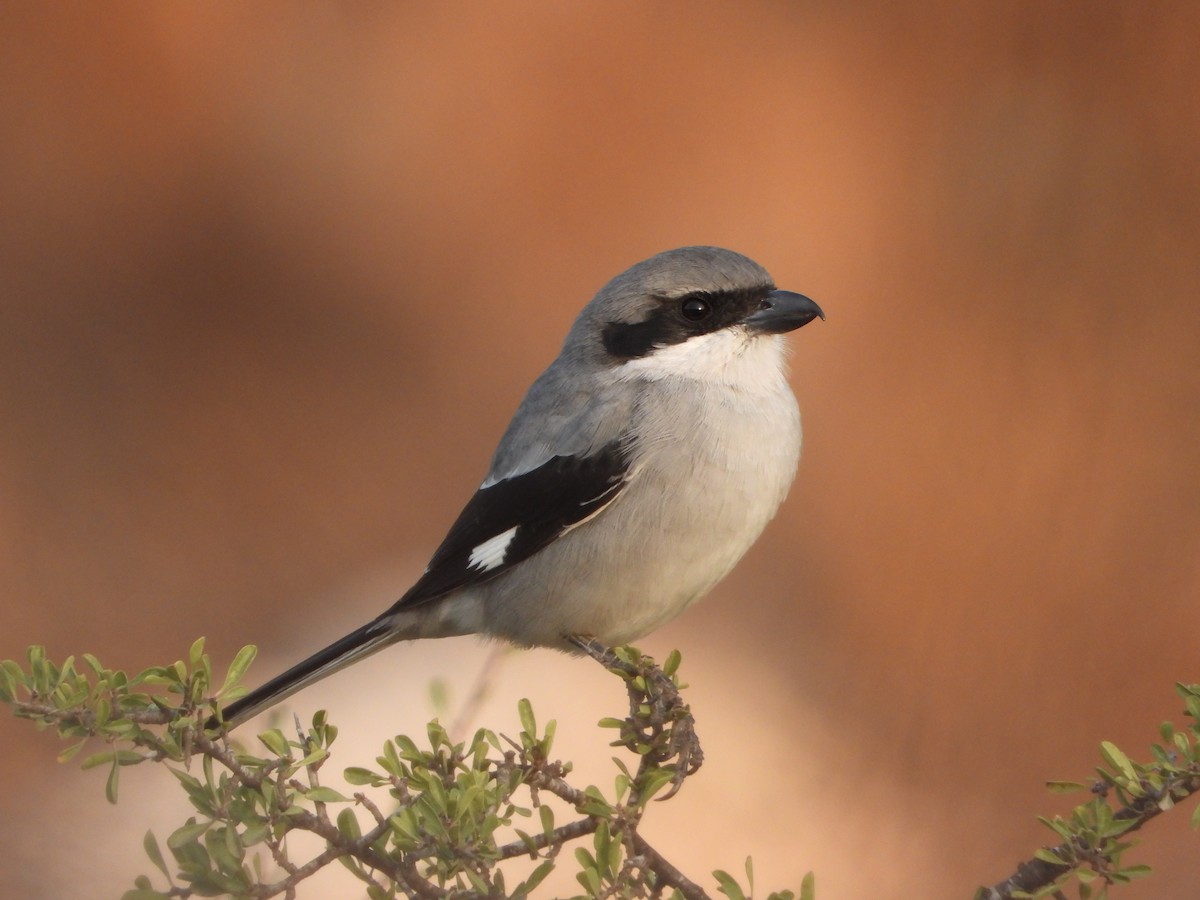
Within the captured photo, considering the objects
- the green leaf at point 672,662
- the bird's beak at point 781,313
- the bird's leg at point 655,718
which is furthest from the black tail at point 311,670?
the bird's beak at point 781,313

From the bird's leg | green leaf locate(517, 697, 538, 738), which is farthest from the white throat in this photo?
green leaf locate(517, 697, 538, 738)

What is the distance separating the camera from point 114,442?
409 centimetres

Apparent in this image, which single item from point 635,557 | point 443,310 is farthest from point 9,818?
point 443,310

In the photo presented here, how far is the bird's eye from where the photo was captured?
203 centimetres

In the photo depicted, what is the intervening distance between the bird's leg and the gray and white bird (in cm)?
25

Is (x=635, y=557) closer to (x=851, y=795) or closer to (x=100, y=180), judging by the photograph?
(x=851, y=795)

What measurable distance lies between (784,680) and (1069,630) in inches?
32.4

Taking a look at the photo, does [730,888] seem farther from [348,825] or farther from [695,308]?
[695,308]

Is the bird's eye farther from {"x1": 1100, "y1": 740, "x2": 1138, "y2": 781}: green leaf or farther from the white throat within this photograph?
{"x1": 1100, "y1": 740, "x2": 1138, "y2": 781}: green leaf

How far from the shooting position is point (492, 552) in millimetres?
2041

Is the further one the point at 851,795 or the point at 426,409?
the point at 426,409

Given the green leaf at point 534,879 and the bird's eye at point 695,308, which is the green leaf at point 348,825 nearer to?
the green leaf at point 534,879

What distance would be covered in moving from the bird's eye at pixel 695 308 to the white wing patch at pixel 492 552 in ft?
1.52

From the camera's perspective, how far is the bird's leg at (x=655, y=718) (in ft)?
5.02
